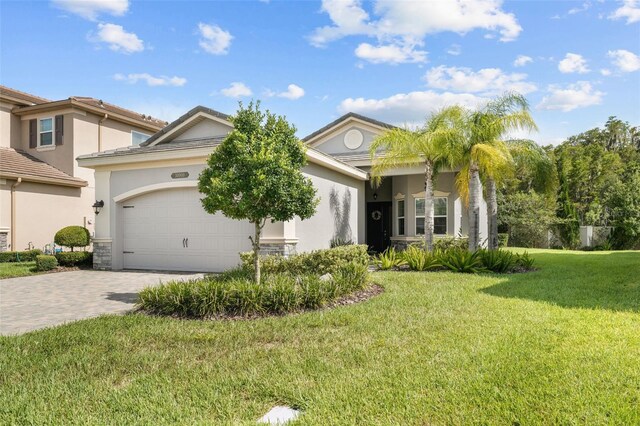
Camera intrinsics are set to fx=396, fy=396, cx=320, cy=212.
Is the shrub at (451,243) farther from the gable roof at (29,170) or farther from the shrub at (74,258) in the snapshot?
the gable roof at (29,170)

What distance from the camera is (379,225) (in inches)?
658

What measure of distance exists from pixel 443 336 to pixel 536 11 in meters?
9.39

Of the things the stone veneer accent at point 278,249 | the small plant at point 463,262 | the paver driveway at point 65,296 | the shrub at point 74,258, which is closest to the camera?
the paver driveway at point 65,296

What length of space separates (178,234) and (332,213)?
4917 mm

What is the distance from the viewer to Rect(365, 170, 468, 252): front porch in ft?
48.7

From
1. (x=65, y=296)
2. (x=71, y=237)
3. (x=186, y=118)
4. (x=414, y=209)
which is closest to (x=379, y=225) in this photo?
(x=414, y=209)

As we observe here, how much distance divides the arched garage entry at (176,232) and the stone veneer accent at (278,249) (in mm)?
679

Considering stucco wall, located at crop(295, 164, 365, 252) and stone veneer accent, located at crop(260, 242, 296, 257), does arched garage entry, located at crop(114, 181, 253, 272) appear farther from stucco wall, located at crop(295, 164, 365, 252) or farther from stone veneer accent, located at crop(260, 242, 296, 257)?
stucco wall, located at crop(295, 164, 365, 252)

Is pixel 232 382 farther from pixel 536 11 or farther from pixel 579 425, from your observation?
pixel 536 11

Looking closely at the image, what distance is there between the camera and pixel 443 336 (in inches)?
187

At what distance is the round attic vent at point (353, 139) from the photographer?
17.5 m

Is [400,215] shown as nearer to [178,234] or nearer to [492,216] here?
[492,216]

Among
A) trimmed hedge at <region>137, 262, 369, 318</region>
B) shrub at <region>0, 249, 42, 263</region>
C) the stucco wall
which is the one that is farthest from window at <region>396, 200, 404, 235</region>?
shrub at <region>0, 249, 42, 263</region>

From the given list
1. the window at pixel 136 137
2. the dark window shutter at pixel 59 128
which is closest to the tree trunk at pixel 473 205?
the window at pixel 136 137
